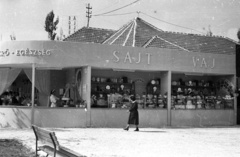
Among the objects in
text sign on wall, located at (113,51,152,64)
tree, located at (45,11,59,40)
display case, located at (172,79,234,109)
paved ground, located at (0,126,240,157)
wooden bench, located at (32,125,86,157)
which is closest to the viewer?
wooden bench, located at (32,125,86,157)

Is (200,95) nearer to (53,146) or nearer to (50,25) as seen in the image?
(53,146)

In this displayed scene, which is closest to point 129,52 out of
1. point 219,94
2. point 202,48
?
point 219,94

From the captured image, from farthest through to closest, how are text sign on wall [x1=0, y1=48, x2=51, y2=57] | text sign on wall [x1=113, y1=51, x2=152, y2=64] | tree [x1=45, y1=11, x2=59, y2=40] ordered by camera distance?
1. tree [x1=45, y1=11, x2=59, y2=40]
2. text sign on wall [x1=113, y1=51, x2=152, y2=64]
3. text sign on wall [x1=0, y1=48, x2=51, y2=57]

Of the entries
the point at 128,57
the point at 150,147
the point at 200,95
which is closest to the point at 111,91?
the point at 128,57

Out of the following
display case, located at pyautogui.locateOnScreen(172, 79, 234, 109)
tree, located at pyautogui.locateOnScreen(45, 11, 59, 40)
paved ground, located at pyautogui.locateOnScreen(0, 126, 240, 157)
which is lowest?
paved ground, located at pyautogui.locateOnScreen(0, 126, 240, 157)

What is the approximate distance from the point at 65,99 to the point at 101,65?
8.45ft

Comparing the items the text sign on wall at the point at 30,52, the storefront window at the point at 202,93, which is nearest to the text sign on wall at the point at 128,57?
the storefront window at the point at 202,93

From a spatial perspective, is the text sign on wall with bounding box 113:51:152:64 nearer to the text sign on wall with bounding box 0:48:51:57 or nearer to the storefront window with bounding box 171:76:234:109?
the storefront window with bounding box 171:76:234:109

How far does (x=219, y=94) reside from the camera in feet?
85.7

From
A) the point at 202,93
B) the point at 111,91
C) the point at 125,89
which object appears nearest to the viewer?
the point at 111,91

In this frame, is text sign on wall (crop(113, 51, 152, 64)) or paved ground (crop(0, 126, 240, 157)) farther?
text sign on wall (crop(113, 51, 152, 64))

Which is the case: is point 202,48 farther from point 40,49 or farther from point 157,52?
point 40,49

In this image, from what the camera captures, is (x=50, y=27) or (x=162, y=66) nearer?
(x=162, y=66)

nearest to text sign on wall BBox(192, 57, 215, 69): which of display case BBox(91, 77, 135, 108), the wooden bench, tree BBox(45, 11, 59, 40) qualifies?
display case BBox(91, 77, 135, 108)
